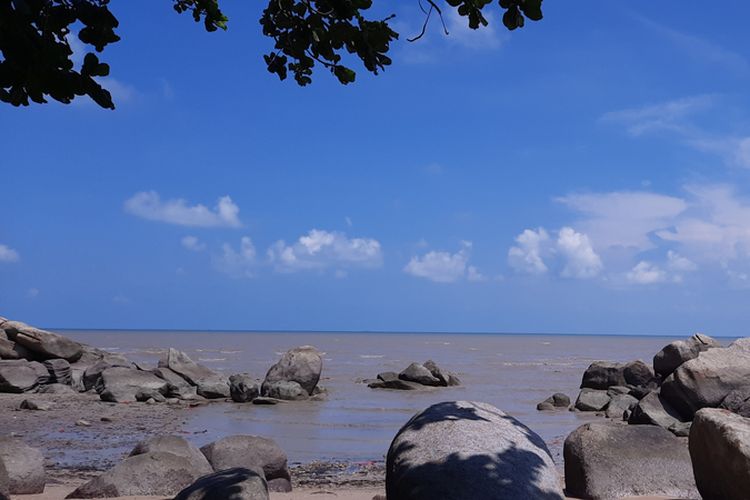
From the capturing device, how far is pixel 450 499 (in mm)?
5840

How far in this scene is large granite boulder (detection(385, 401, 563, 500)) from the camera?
5965mm

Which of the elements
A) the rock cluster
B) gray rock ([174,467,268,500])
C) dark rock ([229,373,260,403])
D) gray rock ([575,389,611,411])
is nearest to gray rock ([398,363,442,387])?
the rock cluster

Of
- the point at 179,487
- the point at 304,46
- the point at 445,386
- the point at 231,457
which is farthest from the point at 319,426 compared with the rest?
the point at 304,46

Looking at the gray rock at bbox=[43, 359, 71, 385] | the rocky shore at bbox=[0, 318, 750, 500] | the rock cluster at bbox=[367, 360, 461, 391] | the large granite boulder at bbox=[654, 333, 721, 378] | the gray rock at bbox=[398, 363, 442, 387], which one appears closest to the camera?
the rocky shore at bbox=[0, 318, 750, 500]

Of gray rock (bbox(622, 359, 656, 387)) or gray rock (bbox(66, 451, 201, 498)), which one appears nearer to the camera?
gray rock (bbox(66, 451, 201, 498))

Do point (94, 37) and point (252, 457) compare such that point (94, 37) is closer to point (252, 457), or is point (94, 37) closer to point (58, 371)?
point (252, 457)

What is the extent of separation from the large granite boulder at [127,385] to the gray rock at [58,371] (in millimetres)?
1885

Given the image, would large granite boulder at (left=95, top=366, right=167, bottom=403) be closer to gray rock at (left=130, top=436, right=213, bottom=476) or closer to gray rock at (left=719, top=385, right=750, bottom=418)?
gray rock at (left=130, top=436, right=213, bottom=476)

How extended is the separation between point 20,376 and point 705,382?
18.7 metres

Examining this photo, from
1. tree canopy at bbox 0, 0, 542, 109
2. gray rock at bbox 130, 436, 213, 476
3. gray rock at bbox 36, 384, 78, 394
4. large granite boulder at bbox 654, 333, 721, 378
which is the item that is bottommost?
gray rock at bbox 130, 436, 213, 476

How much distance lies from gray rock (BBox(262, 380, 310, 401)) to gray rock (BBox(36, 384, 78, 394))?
224 inches

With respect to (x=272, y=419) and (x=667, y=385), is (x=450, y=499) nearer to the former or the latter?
(x=667, y=385)

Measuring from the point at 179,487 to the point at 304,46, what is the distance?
227 inches

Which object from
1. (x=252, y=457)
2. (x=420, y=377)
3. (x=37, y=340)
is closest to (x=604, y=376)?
(x=420, y=377)
